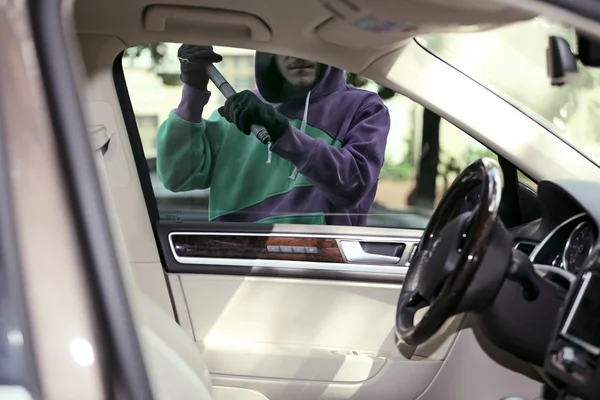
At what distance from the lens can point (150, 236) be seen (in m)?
2.21

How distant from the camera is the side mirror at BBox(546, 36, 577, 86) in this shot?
124cm

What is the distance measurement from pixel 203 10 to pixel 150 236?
793 mm

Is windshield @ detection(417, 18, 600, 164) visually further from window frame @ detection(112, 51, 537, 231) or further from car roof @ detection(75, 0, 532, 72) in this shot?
window frame @ detection(112, 51, 537, 231)

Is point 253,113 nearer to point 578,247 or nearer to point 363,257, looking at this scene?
point 363,257

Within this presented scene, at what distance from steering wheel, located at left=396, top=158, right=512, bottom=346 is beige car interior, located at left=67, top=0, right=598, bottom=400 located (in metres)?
0.34

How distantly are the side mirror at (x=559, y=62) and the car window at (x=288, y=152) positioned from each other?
783mm

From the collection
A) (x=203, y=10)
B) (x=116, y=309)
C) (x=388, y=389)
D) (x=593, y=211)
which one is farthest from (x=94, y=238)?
(x=388, y=389)

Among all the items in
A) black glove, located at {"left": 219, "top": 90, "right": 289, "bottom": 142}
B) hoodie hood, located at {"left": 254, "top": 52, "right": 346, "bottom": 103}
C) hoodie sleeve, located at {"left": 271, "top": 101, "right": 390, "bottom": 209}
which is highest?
Answer: hoodie hood, located at {"left": 254, "top": 52, "right": 346, "bottom": 103}

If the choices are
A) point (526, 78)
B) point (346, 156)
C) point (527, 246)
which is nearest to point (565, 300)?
point (527, 246)

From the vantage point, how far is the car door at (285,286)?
6.78 ft

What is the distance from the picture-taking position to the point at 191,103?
7.67ft

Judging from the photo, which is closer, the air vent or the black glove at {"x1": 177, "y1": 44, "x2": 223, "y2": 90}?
the air vent

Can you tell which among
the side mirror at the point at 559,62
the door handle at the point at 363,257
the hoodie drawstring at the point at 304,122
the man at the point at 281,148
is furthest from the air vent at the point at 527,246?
the hoodie drawstring at the point at 304,122

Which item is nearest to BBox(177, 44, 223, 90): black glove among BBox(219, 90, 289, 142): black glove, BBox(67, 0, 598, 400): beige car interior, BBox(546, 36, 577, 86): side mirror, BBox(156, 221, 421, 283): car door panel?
BBox(219, 90, 289, 142): black glove
